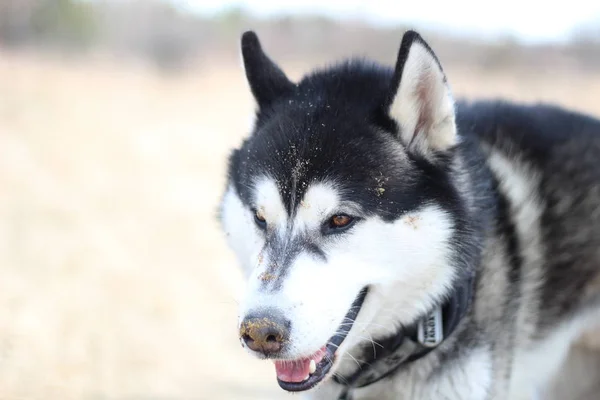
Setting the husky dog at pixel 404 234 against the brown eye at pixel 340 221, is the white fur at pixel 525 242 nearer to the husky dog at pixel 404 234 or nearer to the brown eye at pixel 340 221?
the husky dog at pixel 404 234

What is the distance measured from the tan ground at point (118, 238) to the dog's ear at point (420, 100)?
82cm

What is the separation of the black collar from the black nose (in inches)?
23.9

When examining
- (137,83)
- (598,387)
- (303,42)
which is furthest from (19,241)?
(303,42)

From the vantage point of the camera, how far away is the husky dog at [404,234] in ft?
7.38

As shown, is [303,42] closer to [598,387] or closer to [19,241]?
[19,241]

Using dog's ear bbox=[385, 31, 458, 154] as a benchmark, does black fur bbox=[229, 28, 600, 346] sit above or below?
below

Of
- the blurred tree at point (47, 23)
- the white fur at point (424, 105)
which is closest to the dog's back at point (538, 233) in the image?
the white fur at point (424, 105)

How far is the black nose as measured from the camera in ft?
6.78

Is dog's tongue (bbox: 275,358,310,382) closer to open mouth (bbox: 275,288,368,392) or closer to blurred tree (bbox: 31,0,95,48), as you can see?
open mouth (bbox: 275,288,368,392)

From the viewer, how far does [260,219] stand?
7.98 ft

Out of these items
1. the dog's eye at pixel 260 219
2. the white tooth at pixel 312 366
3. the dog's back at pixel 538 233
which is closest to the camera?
the white tooth at pixel 312 366

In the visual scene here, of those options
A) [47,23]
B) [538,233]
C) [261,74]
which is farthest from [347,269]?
[47,23]

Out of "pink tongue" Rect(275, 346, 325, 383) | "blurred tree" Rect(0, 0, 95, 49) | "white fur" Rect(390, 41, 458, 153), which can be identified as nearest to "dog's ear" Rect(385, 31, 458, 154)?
"white fur" Rect(390, 41, 458, 153)

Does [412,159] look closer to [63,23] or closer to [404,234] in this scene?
[404,234]
